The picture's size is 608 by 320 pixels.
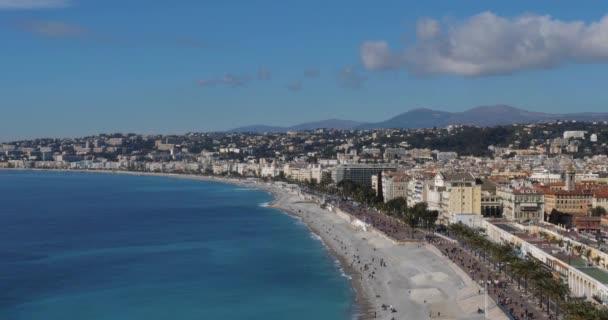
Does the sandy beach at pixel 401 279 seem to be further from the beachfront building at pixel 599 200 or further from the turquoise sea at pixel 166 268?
the beachfront building at pixel 599 200

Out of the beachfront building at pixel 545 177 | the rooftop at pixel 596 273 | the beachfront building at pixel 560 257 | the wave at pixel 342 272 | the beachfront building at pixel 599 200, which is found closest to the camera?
the rooftop at pixel 596 273

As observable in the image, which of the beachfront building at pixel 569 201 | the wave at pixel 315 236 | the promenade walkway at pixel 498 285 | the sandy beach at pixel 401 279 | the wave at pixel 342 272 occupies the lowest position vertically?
the wave at pixel 315 236

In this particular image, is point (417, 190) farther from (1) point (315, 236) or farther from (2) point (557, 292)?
(2) point (557, 292)

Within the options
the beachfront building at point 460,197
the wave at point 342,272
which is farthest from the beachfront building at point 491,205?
the wave at point 342,272

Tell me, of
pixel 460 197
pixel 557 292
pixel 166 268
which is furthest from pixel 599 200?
pixel 557 292

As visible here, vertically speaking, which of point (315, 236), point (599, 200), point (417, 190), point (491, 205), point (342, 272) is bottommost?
point (315, 236)

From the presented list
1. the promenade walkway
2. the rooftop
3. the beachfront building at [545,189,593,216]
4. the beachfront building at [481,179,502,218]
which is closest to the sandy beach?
the promenade walkway
